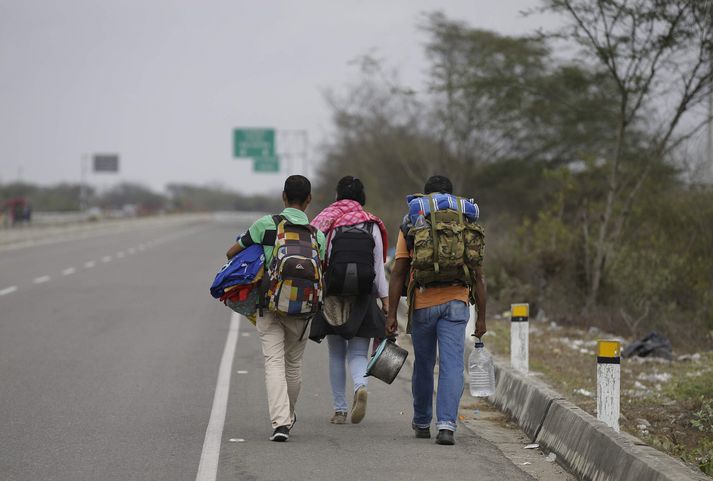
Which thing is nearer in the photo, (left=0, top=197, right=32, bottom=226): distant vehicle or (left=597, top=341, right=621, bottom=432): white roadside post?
(left=597, top=341, right=621, bottom=432): white roadside post

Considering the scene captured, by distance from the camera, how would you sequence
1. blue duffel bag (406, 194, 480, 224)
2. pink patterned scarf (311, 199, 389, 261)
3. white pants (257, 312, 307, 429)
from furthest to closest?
pink patterned scarf (311, 199, 389, 261) → white pants (257, 312, 307, 429) → blue duffel bag (406, 194, 480, 224)

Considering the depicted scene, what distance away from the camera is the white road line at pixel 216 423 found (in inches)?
290

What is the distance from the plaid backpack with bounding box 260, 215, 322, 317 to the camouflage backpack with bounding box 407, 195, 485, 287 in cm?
72

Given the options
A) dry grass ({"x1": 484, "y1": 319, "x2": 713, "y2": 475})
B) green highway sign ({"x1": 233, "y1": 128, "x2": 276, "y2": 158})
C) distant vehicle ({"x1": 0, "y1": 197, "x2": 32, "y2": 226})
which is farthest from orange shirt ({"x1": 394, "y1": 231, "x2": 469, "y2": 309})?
green highway sign ({"x1": 233, "y1": 128, "x2": 276, "y2": 158})

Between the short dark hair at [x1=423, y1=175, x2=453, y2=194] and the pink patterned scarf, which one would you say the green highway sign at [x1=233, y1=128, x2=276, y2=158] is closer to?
the pink patterned scarf

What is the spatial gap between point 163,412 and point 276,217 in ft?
7.36

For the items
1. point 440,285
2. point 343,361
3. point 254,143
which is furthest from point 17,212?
point 440,285

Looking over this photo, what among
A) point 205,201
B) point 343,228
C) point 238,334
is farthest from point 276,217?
point 205,201

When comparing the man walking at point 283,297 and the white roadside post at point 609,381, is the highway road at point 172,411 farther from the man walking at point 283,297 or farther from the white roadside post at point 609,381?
the white roadside post at point 609,381

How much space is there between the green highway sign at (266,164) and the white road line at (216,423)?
6051 centimetres

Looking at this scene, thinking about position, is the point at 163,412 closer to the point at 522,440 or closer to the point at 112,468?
the point at 112,468

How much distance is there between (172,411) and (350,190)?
7.91 ft

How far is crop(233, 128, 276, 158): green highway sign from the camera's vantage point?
242ft

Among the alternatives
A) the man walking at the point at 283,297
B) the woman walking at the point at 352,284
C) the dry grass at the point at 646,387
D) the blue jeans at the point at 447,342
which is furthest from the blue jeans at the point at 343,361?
the dry grass at the point at 646,387
